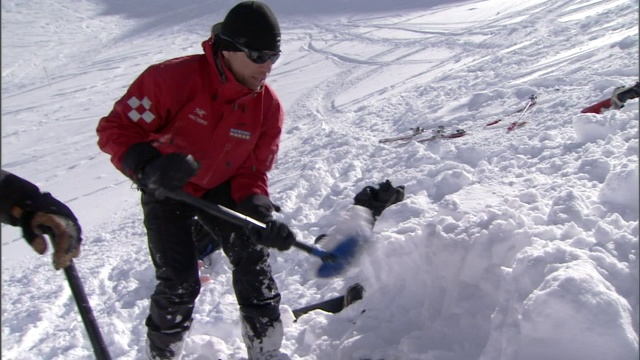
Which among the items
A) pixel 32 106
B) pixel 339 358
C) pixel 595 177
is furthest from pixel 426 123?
pixel 32 106

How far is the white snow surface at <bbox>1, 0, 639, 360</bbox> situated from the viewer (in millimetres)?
2635

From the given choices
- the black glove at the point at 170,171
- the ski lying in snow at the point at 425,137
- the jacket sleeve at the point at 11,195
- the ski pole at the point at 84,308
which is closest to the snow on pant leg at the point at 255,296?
the black glove at the point at 170,171

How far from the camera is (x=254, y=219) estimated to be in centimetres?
298

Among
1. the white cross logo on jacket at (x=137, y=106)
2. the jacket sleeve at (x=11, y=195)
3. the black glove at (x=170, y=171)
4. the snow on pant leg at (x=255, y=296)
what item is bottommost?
the snow on pant leg at (x=255, y=296)

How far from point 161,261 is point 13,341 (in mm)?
1672

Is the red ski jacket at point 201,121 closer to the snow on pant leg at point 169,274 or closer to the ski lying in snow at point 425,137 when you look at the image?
the snow on pant leg at point 169,274

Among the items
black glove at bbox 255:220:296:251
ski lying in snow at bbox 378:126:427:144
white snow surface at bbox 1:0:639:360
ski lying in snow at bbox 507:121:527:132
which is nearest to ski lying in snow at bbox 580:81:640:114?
white snow surface at bbox 1:0:639:360

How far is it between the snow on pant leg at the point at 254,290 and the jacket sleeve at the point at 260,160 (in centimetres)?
23

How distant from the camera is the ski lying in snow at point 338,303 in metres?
3.49

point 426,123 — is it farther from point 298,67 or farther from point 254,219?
point 298,67

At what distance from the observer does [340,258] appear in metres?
3.22

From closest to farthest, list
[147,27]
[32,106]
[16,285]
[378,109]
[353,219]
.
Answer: [353,219] < [16,285] < [378,109] < [32,106] < [147,27]

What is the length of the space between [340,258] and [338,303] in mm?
465

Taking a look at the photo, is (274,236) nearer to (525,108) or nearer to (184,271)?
(184,271)
